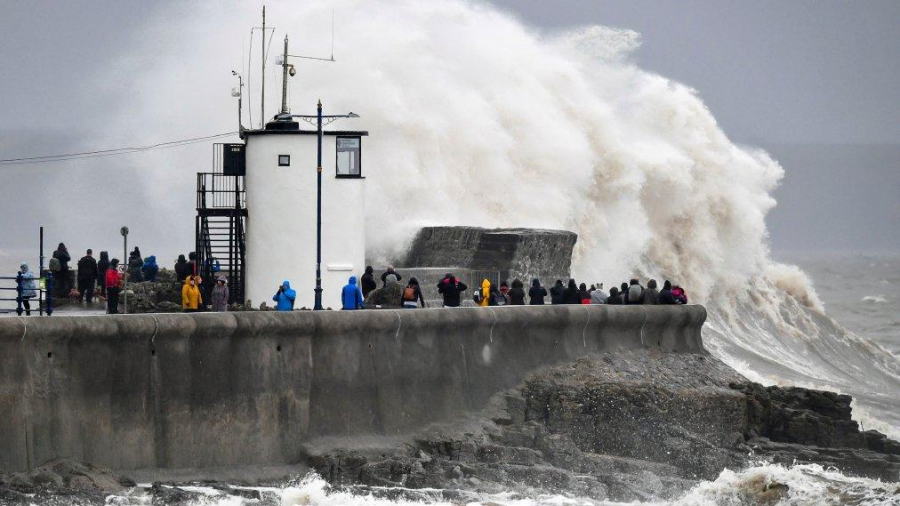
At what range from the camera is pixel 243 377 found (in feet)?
55.1

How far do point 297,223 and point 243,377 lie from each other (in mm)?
4057

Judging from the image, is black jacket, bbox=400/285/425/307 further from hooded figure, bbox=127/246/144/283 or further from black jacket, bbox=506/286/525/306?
hooded figure, bbox=127/246/144/283

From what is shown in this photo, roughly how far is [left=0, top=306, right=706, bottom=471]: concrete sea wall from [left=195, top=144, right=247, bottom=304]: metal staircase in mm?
3549

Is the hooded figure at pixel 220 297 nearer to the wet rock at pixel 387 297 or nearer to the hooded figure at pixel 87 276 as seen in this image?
the wet rock at pixel 387 297

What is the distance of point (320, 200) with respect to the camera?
19.6 metres

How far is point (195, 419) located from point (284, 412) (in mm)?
1076

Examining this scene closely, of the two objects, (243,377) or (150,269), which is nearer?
(243,377)

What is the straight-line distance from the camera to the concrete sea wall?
15312mm

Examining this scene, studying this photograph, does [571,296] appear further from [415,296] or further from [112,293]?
[112,293]

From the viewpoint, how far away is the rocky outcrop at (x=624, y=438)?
17.4 m

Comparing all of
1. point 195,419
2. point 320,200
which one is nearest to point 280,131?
point 320,200

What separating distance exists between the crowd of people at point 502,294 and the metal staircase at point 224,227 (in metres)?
1.68

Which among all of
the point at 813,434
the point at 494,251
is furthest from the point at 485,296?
the point at 813,434

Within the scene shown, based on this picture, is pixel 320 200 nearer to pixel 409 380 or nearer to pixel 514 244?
pixel 409 380
